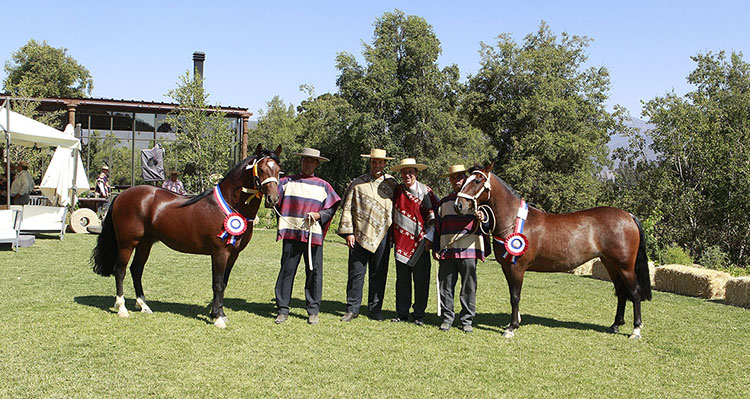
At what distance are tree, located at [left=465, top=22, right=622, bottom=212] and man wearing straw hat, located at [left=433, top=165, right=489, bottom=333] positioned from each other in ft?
85.0

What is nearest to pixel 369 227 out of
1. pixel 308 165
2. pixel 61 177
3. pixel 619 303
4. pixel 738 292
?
pixel 308 165

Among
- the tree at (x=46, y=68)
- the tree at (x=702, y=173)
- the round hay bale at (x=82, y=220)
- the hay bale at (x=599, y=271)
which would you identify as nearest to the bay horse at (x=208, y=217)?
the hay bale at (x=599, y=271)

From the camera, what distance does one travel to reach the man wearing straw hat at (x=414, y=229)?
684 cm

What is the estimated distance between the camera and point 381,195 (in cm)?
695

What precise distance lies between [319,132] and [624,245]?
39117mm

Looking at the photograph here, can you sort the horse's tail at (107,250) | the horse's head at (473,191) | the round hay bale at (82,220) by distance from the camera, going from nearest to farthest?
the horse's head at (473,191)
the horse's tail at (107,250)
the round hay bale at (82,220)

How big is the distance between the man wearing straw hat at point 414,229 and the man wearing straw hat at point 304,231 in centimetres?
86

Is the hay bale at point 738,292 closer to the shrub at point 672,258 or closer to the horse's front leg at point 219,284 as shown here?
the shrub at point 672,258

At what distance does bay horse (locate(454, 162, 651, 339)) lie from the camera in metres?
6.63

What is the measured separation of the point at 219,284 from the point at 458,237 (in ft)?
8.97

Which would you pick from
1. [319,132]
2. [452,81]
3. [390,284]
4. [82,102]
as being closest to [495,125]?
[452,81]

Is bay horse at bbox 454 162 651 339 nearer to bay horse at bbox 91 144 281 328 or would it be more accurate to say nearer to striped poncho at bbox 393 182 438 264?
striped poncho at bbox 393 182 438 264

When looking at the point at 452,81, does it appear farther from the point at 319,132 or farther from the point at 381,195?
the point at 381,195

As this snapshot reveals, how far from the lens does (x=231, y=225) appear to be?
21.7 ft
